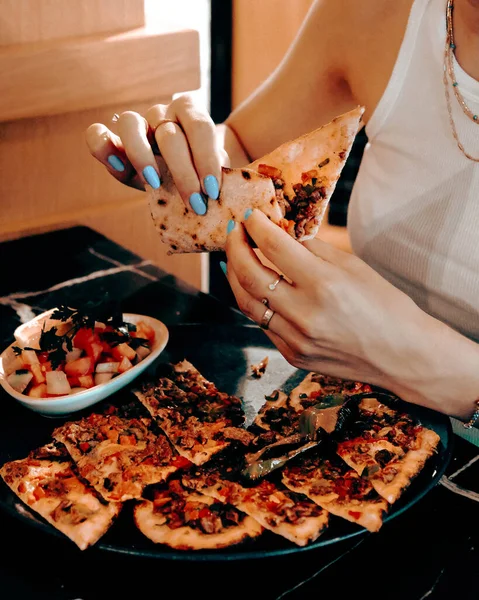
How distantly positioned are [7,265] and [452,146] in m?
1.30

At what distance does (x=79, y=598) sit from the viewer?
102 centimetres

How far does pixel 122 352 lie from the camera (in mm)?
1513

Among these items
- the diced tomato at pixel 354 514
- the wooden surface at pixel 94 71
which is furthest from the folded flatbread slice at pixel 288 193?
the wooden surface at pixel 94 71

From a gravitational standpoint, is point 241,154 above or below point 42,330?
above

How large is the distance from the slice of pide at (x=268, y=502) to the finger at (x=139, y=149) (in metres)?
0.60

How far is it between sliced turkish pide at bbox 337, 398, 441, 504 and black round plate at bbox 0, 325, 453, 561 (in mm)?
19

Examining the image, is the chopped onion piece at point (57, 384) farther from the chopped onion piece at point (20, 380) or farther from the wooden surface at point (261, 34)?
the wooden surface at point (261, 34)

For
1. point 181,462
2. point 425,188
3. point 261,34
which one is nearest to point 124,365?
point 181,462

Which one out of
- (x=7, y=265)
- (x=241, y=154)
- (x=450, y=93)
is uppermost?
(x=450, y=93)

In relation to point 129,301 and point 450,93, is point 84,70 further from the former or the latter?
point 450,93

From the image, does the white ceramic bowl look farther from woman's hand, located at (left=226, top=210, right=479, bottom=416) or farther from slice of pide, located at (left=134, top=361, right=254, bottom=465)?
woman's hand, located at (left=226, top=210, right=479, bottom=416)

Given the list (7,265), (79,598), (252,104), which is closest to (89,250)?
(7,265)

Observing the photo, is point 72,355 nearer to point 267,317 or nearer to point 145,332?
point 145,332

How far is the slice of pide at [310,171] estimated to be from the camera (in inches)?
57.7
